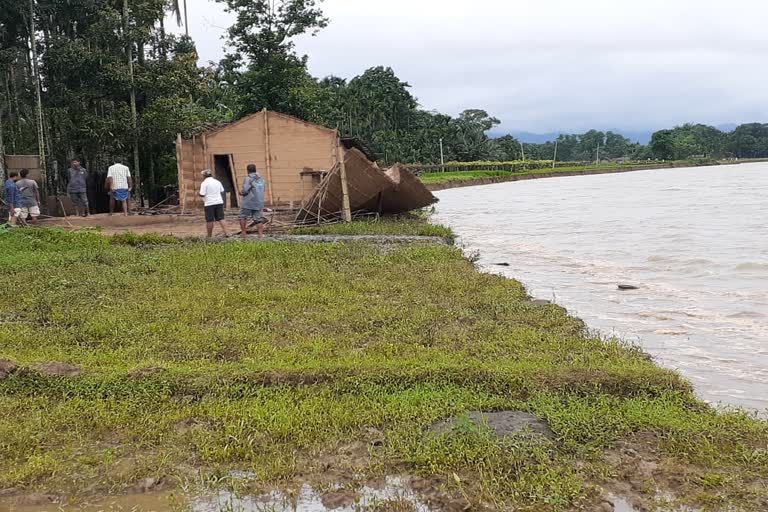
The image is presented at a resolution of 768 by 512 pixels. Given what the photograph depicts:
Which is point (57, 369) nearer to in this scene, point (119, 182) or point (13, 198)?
point (13, 198)

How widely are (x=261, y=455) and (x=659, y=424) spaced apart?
95.0 inches

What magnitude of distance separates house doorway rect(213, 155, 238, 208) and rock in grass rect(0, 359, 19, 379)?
49.7ft

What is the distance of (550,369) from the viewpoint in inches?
185

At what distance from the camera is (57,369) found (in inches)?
185

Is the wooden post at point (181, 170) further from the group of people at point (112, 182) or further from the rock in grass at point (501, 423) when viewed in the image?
the rock in grass at point (501, 423)

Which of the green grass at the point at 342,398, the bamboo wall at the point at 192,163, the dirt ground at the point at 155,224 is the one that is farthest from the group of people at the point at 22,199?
the green grass at the point at 342,398

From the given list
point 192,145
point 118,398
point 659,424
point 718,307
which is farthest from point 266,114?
point 659,424

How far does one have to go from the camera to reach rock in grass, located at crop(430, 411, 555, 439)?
12.2ft

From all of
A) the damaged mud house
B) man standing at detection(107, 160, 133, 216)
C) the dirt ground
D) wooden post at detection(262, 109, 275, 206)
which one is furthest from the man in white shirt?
wooden post at detection(262, 109, 275, 206)

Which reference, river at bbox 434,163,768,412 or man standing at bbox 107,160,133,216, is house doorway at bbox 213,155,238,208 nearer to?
man standing at bbox 107,160,133,216

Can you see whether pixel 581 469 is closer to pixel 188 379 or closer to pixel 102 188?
pixel 188 379

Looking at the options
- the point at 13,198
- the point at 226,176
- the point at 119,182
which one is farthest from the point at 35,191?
the point at 226,176

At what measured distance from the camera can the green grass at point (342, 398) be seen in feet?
11.0

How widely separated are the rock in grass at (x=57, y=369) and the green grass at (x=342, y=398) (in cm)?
7
